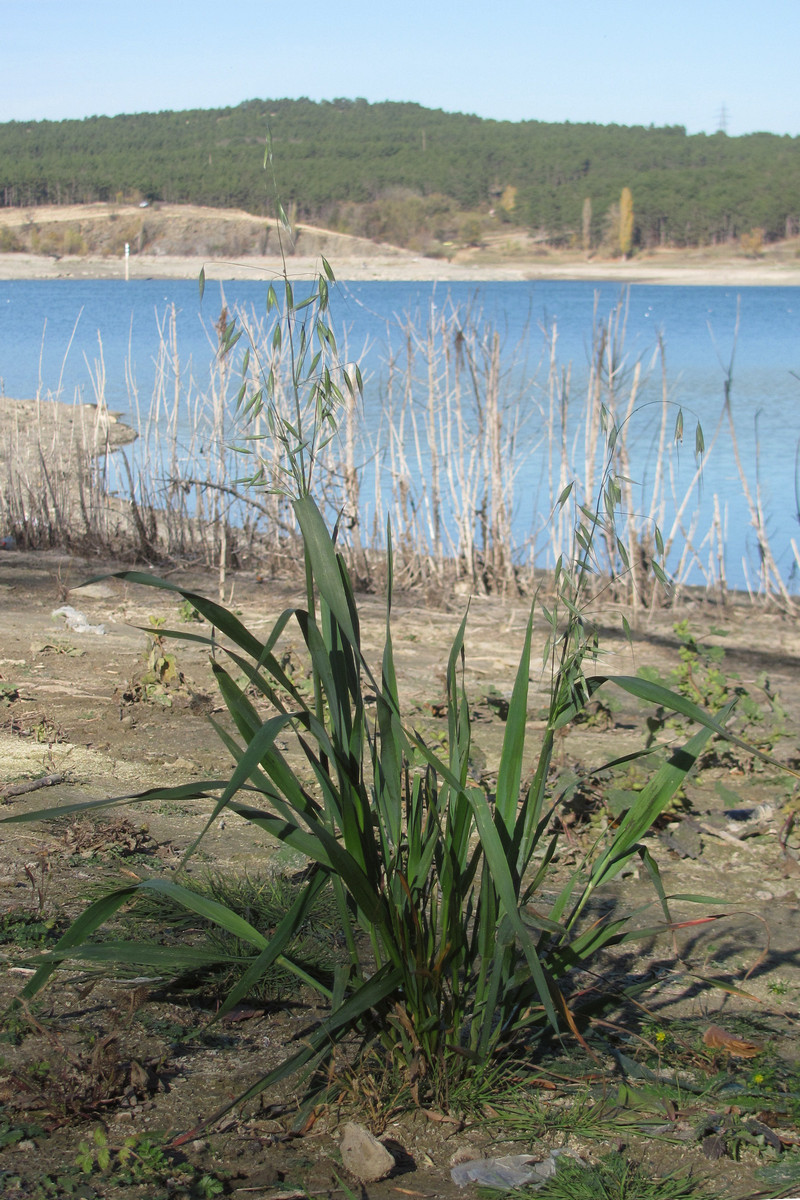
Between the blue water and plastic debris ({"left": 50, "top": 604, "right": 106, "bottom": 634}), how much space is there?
4.70 ft

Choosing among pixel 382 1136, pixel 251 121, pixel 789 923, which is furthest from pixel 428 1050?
pixel 251 121

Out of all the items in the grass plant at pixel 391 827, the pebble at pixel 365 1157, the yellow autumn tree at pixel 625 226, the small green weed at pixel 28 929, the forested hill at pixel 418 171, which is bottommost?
the pebble at pixel 365 1157

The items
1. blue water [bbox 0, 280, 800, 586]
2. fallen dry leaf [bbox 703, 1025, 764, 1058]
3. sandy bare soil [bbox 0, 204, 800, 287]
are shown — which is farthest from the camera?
sandy bare soil [bbox 0, 204, 800, 287]

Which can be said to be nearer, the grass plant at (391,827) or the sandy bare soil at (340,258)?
the grass plant at (391,827)

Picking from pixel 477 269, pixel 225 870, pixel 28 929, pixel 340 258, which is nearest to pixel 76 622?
pixel 225 870

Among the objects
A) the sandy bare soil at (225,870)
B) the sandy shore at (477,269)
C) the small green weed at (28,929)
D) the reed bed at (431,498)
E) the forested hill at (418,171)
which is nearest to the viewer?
the sandy bare soil at (225,870)

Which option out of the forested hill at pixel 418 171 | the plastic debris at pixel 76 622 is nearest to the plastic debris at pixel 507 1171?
the plastic debris at pixel 76 622

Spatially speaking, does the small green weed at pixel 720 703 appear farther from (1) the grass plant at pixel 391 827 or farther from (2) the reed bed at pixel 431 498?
(2) the reed bed at pixel 431 498

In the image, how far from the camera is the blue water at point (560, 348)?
8266 mm

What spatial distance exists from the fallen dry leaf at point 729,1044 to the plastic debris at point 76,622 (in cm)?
330

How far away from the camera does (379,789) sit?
1.58 metres

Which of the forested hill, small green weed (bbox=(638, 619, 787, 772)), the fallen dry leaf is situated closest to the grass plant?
the fallen dry leaf

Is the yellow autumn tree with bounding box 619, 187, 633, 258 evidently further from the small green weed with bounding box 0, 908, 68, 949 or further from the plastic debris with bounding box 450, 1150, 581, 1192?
the plastic debris with bounding box 450, 1150, 581, 1192

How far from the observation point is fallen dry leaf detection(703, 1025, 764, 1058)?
1.74 metres
